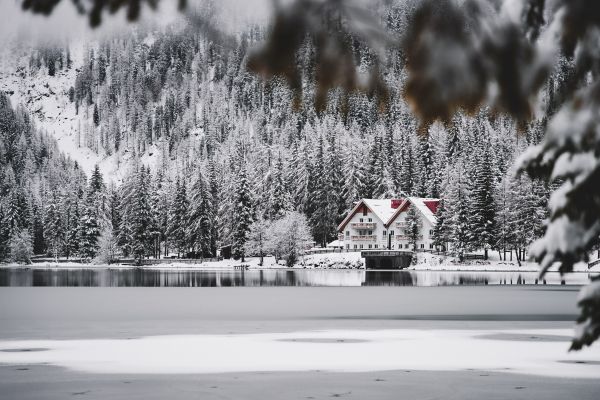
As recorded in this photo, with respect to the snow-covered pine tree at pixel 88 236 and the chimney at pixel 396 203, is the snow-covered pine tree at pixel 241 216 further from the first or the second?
the snow-covered pine tree at pixel 88 236

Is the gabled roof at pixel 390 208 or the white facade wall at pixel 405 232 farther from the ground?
the gabled roof at pixel 390 208

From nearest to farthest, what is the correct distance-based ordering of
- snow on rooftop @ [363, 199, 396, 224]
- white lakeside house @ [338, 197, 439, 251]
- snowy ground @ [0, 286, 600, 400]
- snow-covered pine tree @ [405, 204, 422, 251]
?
snowy ground @ [0, 286, 600, 400] < snow-covered pine tree @ [405, 204, 422, 251] < white lakeside house @ [338, 197, 439, 251] < snow on rooftop @ [363, 199, 396, 224]

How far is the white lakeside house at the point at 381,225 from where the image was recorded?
116 meters

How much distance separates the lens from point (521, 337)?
19.9m

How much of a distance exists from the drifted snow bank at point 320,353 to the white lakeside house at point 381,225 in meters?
96.0

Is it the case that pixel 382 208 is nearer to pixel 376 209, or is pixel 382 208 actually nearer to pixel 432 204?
pixel 376 209

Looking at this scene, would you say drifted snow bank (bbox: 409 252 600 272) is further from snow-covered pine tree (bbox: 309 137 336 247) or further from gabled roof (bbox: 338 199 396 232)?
snow-covered pine tree (bbox: 309 137 336 247)

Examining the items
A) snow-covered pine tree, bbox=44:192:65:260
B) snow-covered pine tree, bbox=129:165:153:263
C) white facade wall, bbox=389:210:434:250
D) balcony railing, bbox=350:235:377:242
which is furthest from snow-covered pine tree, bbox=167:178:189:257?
white facade wall, bbox=389:210:434:250

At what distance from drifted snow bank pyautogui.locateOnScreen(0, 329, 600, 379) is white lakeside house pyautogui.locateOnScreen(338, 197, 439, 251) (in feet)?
315

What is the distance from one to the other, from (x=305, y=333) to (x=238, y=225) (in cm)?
9085

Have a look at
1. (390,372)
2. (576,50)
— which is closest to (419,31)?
(576,50)

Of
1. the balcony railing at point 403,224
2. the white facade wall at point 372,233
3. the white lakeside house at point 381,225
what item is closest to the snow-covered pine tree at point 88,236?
the white lakeside house at point 381,225

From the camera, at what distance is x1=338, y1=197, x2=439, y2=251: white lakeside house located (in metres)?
116

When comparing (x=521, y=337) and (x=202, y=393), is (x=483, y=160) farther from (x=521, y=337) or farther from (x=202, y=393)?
(x=202, y=393)
